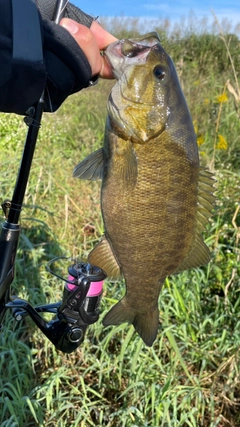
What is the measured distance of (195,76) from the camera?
5.71 m

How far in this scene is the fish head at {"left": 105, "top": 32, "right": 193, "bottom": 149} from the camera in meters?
1.50

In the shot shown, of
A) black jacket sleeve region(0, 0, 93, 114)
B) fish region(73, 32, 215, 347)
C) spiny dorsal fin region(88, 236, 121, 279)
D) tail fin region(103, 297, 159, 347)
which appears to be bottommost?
tail fin region(103, 297, 159, 347)

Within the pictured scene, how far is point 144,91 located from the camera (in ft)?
5.10

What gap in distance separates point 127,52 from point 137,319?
0.92 metres

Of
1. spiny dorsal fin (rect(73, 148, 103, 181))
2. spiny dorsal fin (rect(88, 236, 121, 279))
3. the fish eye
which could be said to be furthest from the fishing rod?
the fish eye

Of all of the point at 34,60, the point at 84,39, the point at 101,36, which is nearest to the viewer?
the point at 34,60

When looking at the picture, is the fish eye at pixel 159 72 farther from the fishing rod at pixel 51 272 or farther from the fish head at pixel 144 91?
the fishing rod at pixel 51 272

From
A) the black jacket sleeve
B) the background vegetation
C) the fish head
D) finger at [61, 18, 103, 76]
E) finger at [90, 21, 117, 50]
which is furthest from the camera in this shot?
the background vegetation

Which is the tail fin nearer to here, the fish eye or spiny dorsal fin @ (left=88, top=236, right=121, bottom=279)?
spiny dorsal fin @ (left=88, top=236, right=121, bottom=279)

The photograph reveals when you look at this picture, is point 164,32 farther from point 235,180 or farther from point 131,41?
point 131,41

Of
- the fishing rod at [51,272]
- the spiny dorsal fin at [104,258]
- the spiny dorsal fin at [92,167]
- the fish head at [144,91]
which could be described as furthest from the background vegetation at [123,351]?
the fish head at [144,91]

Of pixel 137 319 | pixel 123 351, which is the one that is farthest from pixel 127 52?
pixel 123 351

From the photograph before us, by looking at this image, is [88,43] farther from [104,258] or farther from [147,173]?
[104,258]

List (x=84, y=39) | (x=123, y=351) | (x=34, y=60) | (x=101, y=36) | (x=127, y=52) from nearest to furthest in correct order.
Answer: (x=34, y=60) < (x=84, y=39) < (x=127, y=52) < (x=101, y=36) < (x=123, y=351)
